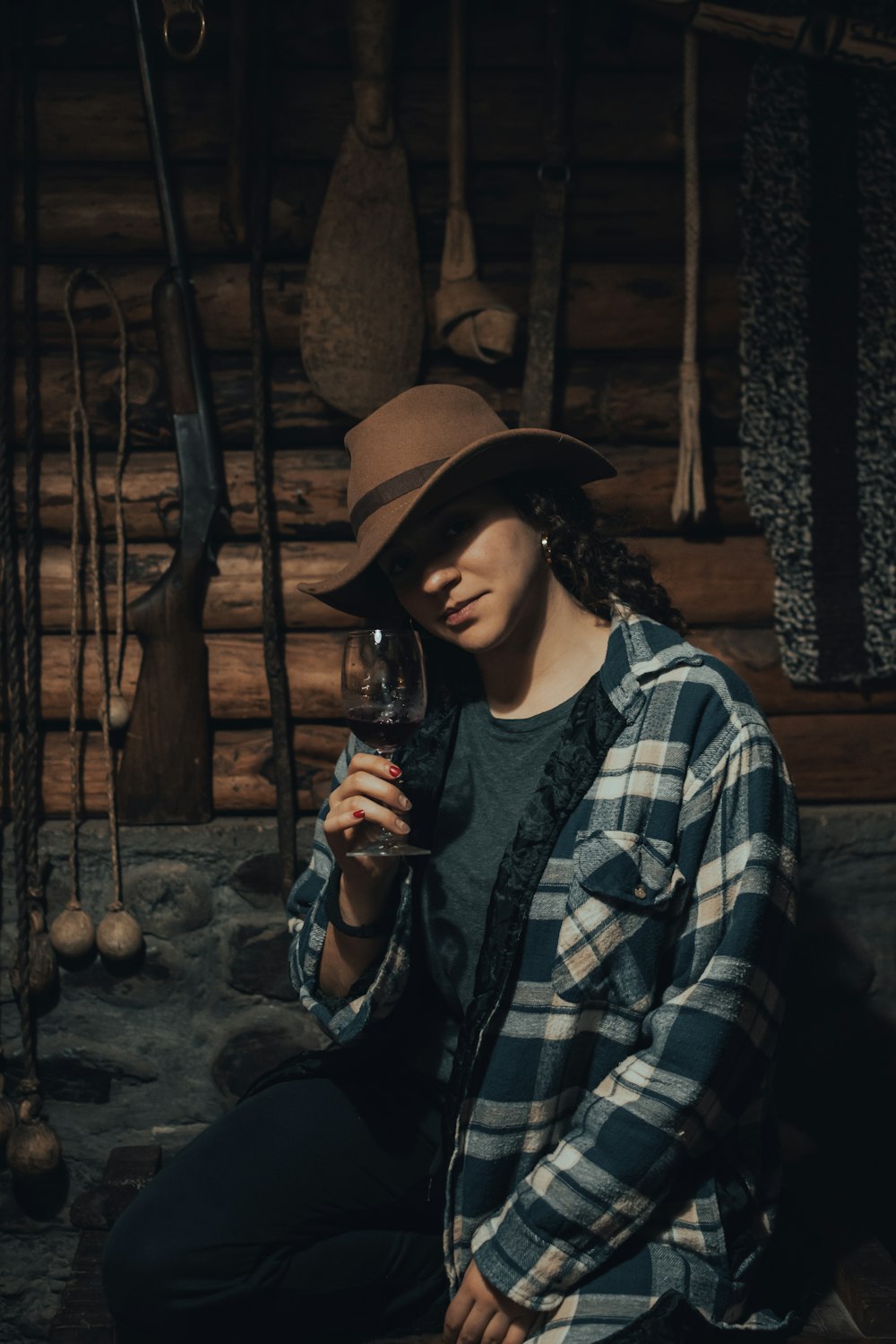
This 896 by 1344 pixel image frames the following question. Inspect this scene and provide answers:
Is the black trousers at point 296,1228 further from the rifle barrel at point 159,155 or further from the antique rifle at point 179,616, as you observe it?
the rifle barrel at point 159,155

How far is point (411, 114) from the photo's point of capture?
9.72ft

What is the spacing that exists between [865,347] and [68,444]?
2096 mm

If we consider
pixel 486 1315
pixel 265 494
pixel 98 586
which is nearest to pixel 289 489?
pixel 265 494

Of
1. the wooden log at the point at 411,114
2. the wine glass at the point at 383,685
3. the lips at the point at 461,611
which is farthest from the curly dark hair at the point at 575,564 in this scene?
the wooden log at the point at 411,114

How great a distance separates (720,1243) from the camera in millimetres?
1872

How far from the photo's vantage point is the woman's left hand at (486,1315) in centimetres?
185

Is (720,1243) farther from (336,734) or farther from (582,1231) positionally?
(336,734)

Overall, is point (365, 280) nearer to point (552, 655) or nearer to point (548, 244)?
point (548, 244)

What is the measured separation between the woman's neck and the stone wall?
3.58 feet

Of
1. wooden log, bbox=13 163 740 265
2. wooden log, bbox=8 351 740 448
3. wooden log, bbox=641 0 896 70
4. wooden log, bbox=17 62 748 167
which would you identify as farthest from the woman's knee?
wooden log, bbox=641 0 896 70

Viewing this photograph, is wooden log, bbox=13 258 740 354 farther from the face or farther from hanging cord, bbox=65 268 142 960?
the face

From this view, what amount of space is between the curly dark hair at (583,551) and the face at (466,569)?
2.5 inches

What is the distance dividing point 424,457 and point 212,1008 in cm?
180

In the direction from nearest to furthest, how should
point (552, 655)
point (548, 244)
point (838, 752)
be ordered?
1. point (552, 655)
2. point (548, 244)
3. point (838, 752)
